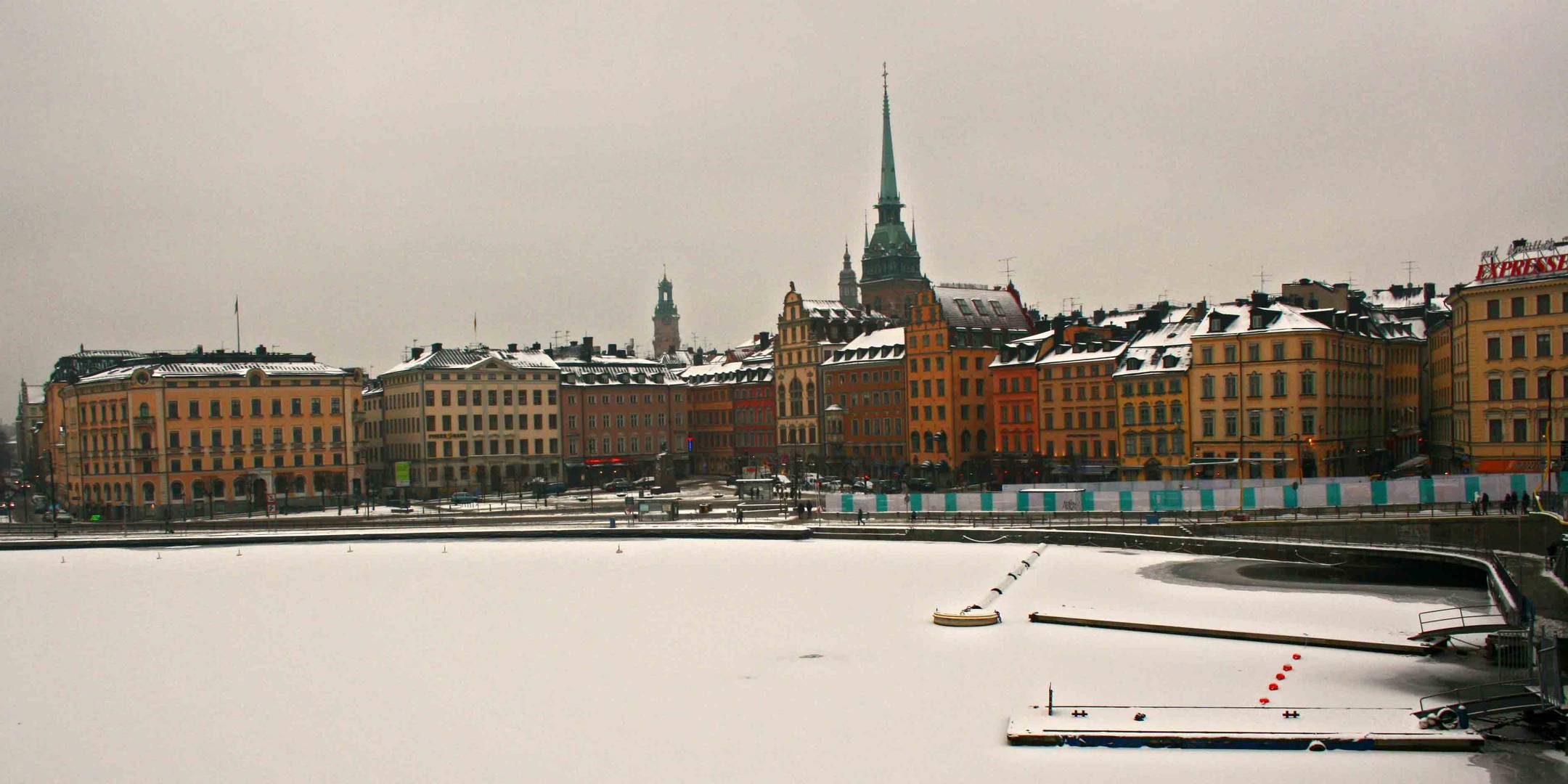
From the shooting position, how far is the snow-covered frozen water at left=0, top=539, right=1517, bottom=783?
1143 inches

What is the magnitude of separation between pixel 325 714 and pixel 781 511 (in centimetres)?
5048

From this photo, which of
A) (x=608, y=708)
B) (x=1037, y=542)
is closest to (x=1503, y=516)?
(x=1037, y=542)

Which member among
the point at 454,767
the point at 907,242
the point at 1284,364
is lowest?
the point at 454,767

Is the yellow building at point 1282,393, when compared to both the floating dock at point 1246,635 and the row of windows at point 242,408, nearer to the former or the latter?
the floating dock at point 1246,635

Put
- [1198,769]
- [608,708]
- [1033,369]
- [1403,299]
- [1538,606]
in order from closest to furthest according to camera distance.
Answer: [1198,769]
[608,708]
[1538,606]
[1033,369]
[1403,299]

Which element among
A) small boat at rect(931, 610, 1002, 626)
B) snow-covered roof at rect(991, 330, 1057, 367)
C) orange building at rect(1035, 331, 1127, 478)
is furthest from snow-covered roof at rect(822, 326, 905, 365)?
small boat at rect(931, 610, 1002, 626)

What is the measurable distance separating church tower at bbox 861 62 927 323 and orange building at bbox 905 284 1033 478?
79.5 m

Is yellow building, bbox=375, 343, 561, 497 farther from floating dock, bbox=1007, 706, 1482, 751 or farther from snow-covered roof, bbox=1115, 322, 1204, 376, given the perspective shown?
floating dock, bbox=1007, 706, 1482, 751

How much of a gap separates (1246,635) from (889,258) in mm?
150685

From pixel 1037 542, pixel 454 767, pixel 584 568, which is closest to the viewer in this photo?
pixel 454 767

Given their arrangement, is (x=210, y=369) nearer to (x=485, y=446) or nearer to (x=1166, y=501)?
(x=485, y=446)

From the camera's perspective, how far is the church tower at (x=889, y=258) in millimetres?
185625

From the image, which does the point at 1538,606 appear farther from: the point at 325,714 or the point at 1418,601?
the point at 325,714

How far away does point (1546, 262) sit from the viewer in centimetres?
6234
